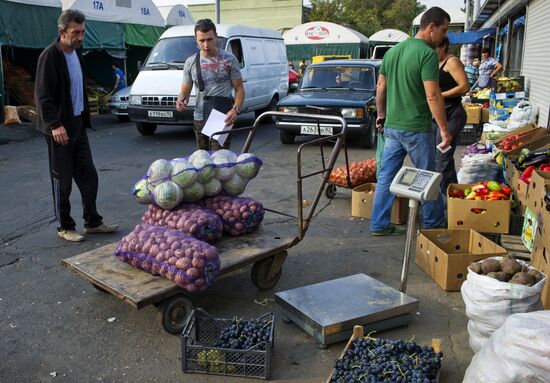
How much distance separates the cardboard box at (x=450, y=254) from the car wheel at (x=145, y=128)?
9159 mm

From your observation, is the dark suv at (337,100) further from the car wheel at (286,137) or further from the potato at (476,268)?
the potato at (476,268)

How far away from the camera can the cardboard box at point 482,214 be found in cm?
506

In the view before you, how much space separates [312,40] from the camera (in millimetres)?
36656

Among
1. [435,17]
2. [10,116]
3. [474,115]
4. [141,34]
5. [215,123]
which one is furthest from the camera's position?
[141,34]

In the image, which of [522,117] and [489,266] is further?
A: [522,117]

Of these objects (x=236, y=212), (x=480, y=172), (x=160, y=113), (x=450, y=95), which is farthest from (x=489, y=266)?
(x=160, y=113)

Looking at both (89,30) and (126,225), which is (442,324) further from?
(89,30)

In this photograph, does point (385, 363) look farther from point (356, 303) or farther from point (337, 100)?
point (337, 100)

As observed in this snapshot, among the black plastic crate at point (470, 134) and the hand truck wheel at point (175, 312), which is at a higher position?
the black plastic crate at point (470, 134)

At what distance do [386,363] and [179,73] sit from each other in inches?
381

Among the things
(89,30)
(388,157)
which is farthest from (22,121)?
(388,157)

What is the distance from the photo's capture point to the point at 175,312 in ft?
12.2

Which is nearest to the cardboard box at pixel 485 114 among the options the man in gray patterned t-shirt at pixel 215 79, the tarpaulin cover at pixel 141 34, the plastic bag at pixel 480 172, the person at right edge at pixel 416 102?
the plastic bag at pixel 480 172

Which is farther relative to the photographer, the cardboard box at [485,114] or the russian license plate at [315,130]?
the cardboard box at [485,114]
